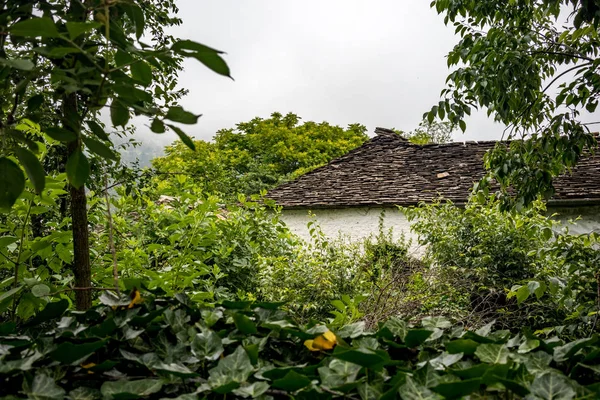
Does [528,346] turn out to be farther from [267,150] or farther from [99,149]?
[267,150]

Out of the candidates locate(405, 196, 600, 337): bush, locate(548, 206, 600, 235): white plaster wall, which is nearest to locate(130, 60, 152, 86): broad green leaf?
locate(405, 196, 600, 337): bush

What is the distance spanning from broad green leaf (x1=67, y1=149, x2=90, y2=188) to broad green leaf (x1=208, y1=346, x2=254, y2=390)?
435 millimetres

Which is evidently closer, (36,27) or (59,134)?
(36,27)

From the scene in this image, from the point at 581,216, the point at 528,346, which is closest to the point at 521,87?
the point at 528,346

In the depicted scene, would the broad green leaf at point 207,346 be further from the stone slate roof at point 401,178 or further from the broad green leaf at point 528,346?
the stone slate roof at point 401,178

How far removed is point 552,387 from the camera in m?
0.71

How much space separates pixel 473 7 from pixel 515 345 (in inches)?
137

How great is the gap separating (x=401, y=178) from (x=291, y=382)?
11593 millimetres

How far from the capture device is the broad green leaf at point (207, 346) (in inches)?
34.2

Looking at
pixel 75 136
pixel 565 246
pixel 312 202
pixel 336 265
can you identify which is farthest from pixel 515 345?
pixel 312 202

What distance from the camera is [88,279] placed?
158 cm

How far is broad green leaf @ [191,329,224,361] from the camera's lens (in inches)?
34.2

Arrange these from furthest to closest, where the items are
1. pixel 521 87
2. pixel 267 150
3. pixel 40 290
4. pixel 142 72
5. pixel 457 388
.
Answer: pixel 267 150, pixel 521 87, pixel 40 290, pixel 142 72, pixel 457 388

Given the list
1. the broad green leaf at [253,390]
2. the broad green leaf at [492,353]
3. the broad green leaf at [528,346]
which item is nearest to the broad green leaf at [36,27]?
the broad green leaf at [253,390]
